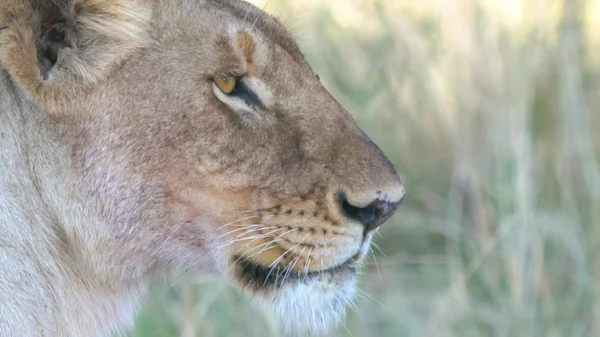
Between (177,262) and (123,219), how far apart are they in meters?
0.18

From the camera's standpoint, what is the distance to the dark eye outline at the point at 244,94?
230cm

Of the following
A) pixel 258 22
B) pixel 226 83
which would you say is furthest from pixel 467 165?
pixel 226 83

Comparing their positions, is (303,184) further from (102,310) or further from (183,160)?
(102,310)

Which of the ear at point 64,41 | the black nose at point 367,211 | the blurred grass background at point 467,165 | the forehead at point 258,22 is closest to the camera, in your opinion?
the ear at point 64,41

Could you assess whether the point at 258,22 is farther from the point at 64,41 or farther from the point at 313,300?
the point at 313,300

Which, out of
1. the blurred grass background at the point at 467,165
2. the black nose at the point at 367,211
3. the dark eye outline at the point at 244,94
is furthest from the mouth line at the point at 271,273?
the blurred grass background at the point at 467,165

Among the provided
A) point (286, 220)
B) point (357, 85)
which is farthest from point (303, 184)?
point (357, 85)

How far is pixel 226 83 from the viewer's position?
229 centimetres

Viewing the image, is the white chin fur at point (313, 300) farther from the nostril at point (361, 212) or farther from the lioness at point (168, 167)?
the nostril at point (361, 212)

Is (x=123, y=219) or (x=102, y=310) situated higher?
(x=123, y=219)

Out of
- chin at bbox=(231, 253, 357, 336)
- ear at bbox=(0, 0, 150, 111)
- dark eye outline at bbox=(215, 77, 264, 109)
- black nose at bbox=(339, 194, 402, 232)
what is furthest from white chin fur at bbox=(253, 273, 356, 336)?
ear at bbox=(0, 0, 150, 111)

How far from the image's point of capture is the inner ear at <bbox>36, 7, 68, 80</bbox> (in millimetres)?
2199

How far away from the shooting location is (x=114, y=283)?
2.33m

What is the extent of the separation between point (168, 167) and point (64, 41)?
0.35 metres
